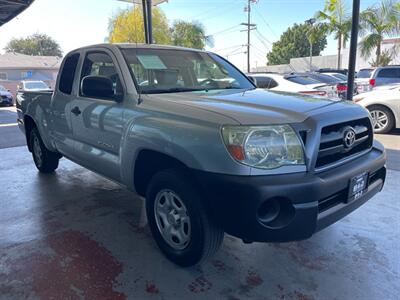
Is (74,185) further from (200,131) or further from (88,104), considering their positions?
(200,131)

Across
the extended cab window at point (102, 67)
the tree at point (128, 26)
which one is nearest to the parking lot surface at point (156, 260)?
the extended cab window at point (102, 67)

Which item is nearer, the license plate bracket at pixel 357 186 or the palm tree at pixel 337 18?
the license plate bracket at pixel 357 186

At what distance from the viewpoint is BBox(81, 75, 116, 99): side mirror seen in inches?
118

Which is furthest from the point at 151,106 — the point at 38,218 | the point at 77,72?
the point at 38,218

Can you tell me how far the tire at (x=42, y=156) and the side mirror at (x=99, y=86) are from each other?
7.94 ft

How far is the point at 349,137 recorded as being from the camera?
2.54 metres

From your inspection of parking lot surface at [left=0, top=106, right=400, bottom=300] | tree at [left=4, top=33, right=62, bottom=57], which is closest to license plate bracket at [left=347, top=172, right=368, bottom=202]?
parking lot surface at [left=0, top=106, right=400, bottom=300]

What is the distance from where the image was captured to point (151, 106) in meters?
2.80

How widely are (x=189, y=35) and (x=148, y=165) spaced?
1188 inches

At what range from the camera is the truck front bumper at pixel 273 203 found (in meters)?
2.10

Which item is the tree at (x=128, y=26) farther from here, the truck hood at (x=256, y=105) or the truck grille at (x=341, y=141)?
the truck grille at (x=341, y=141)

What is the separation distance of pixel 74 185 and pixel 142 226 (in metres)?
1.77

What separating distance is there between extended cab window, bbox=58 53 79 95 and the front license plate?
306 cm

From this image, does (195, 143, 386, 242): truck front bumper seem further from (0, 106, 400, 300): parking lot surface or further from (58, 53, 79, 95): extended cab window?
(58, 53, 79, 95): extended cab window
